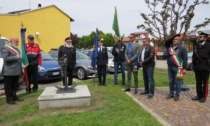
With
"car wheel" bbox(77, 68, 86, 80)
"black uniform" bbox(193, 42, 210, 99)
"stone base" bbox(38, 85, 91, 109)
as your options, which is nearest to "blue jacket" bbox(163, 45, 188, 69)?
"black uniform" bbox(193, 42, 210, 99)

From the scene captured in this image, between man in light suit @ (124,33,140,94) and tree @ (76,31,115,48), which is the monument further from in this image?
tree @ (76,31,115,48)

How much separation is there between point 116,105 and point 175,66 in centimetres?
217

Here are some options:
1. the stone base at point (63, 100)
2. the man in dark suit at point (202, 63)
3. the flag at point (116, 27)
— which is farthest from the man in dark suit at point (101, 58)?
the man in dark suit at point (202, 63)

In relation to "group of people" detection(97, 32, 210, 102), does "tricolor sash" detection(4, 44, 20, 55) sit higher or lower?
higher

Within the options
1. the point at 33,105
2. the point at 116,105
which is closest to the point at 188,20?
the point at 116,105

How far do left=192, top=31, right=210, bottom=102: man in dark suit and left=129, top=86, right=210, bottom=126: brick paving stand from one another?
0.32 m

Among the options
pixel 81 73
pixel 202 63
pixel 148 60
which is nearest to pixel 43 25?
pixel 81 73

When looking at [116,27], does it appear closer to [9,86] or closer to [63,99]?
[63,99]

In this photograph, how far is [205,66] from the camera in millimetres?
5688

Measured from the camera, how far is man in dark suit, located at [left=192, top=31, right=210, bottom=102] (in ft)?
18.5

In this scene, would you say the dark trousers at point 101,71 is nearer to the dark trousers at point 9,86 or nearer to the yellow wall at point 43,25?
the dark trousers at point 9,86

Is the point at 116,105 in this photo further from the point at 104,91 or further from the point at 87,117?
the point at 104,91

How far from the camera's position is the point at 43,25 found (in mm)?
23531

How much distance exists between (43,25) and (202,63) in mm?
21067
